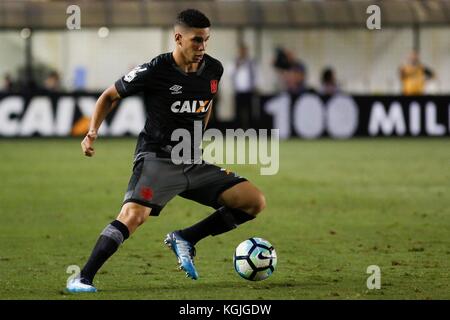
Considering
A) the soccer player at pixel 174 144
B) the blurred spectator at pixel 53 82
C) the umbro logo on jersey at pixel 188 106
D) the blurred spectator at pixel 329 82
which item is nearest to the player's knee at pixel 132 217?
the soccer player at pixel 174 144

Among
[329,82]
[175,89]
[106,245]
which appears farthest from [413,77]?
[106,245]

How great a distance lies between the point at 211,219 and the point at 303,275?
0.90 m

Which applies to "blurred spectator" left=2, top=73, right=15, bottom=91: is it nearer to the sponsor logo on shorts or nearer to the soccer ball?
the sponsor logo on shorts

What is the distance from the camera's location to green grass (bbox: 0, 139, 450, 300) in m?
8.36

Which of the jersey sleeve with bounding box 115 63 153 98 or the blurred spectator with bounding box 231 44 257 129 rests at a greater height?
the blurred spectator with bounding box 231 44 257 129

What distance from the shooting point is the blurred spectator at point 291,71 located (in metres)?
28.4

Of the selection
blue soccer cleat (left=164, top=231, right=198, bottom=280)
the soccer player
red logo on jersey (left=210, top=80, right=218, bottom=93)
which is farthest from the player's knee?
red logo on jersey (left=210, top=80, right=218, bottom=93)

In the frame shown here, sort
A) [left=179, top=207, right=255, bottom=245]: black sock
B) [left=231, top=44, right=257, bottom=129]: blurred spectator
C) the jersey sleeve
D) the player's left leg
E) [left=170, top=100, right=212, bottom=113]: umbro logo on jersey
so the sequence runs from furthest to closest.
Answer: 1. [left=231, top=44, right=257, bottom=129]: blurred spectator
2. [left=179, top=207, right=255, bottom=245]: black sock
3. the player's left leg
4. [left=170, top=100, right=212, bottom=113]: umbro logo on jersey
5. the jersey sleeve

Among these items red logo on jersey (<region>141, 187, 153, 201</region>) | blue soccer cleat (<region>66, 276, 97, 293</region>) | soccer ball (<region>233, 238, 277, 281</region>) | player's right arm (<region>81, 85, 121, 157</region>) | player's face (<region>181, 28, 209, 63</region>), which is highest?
player's face (<region>181, 28, 209, 63</region>)

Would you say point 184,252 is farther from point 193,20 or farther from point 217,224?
point 193,20

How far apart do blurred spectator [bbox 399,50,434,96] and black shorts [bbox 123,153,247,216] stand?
65.3 ft

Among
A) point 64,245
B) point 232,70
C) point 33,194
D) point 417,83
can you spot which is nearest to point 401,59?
point 417,83

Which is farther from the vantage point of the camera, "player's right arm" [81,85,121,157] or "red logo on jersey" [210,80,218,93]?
"red logo on jersey" [210,80,218,93]

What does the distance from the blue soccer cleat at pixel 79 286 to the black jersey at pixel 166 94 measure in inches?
49.4
